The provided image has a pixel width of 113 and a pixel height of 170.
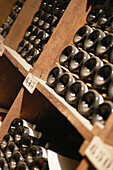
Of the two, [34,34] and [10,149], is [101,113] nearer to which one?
[10,149]

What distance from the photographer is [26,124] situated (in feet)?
5.47

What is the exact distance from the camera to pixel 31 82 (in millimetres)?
1438

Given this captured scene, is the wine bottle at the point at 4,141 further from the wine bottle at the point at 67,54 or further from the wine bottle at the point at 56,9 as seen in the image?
the wine bottle at the point at 56,9

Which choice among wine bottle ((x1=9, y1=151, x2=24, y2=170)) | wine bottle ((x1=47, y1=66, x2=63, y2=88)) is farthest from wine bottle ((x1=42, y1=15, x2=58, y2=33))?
→ wine bottle ((x1=9, y1=151, x2=24, y2=170))

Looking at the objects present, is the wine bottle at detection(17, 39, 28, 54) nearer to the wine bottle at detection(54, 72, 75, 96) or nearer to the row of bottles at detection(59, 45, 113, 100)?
the row of bottles at detection(59, 45, 113, 100)

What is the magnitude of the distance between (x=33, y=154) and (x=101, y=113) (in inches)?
23.7

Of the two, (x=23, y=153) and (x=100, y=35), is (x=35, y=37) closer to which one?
(x=100, y=35)

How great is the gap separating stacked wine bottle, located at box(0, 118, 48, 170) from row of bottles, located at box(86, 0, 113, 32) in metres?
0.87

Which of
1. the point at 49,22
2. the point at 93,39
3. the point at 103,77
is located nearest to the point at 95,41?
the point at 93,39

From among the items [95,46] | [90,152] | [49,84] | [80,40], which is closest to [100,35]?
[95,46]

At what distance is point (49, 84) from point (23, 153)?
19.7 inches

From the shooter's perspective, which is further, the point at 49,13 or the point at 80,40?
the point at 49,13

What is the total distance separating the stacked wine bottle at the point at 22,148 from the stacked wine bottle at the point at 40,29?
54 centimetres

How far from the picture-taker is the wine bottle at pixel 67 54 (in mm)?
1437
